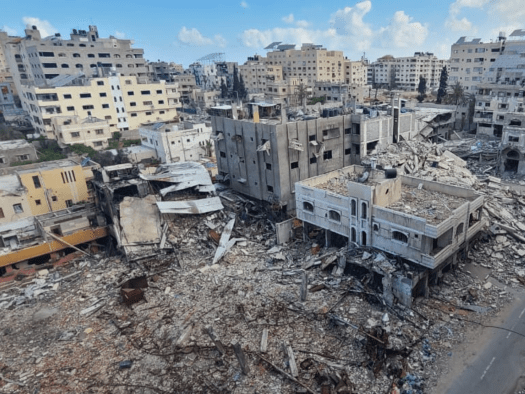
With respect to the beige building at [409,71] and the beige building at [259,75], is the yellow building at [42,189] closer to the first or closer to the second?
the beige building at [259,75]

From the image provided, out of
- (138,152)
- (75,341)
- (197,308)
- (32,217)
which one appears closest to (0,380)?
(75,341)

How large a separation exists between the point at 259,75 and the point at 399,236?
95682 millimetres

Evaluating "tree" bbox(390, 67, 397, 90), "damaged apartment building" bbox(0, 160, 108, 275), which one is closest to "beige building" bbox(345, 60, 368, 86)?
"tree" bbox(390, 67, 397, 90)

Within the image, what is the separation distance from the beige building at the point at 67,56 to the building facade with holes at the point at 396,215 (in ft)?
218

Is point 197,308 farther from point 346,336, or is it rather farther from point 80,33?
point 80,33

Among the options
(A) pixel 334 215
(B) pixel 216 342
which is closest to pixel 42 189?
(B) pixel 216 342

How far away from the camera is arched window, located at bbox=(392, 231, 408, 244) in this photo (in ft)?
67.0

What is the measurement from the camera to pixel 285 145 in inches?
1174

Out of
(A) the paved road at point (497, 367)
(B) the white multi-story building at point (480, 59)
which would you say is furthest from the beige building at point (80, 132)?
(B) the white multi-story building at point (480, 59)

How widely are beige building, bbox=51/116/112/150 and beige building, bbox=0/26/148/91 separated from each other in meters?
20.4

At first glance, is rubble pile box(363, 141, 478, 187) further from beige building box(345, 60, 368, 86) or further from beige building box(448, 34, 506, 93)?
beige building box(345, 60, 368, 86)

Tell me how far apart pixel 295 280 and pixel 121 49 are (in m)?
79.5

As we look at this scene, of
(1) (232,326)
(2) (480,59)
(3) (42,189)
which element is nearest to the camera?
(1) (232,326)

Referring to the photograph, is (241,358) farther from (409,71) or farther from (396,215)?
(409,71)
